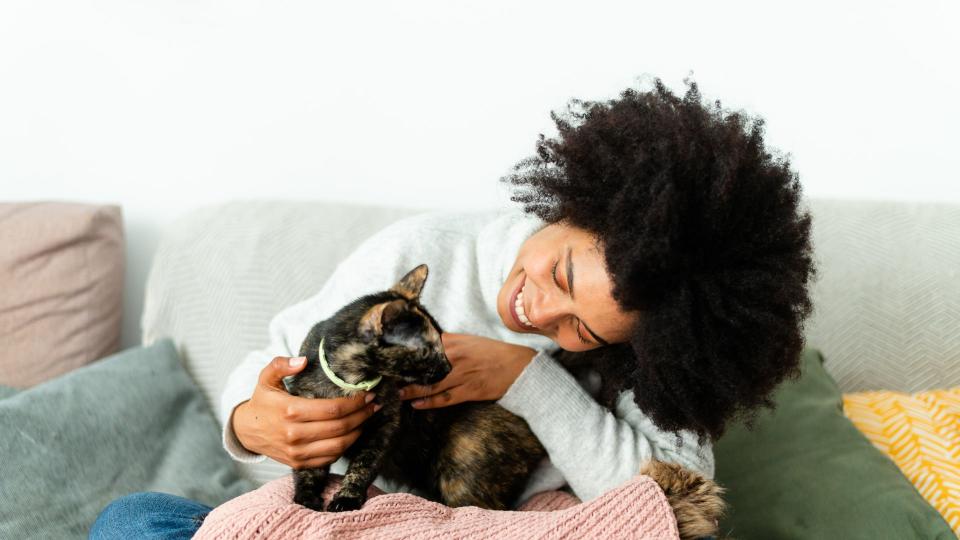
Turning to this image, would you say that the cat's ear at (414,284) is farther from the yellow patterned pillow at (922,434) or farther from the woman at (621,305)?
the yellow patterned pillow at (922,434)

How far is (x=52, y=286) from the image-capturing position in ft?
5.60

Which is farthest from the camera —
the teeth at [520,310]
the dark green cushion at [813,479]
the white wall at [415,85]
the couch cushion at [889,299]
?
the white wall at [415,85]

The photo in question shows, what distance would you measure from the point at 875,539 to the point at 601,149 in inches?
33.0

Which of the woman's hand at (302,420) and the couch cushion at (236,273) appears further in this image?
the couch cushion at (236,273)

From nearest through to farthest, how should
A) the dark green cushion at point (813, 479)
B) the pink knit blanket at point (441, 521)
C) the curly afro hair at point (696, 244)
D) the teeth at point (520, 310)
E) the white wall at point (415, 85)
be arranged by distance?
the pink knit blanket at point (441, 521) → the curly afro hair at point (696, 244) → the teeth at point (520, 310) → the dark green cushion at point (813, 479) → the white wall at point (415, 85)

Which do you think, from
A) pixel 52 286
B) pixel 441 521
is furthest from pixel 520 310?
pixel 52 286

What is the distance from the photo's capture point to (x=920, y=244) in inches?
67.1

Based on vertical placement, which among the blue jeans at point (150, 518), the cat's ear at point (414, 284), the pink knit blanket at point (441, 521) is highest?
the cat's ear at point (414, 284)

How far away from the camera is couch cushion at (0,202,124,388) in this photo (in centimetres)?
168

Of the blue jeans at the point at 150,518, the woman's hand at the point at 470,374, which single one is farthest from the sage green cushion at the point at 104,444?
the woman's hand at the point at 470,374

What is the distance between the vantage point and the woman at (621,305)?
1.06 meters

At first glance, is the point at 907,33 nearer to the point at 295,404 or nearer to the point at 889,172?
the point at 889,172

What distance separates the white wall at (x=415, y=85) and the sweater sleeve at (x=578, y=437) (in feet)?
2.74

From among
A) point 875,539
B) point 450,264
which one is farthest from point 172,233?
point 875,539
